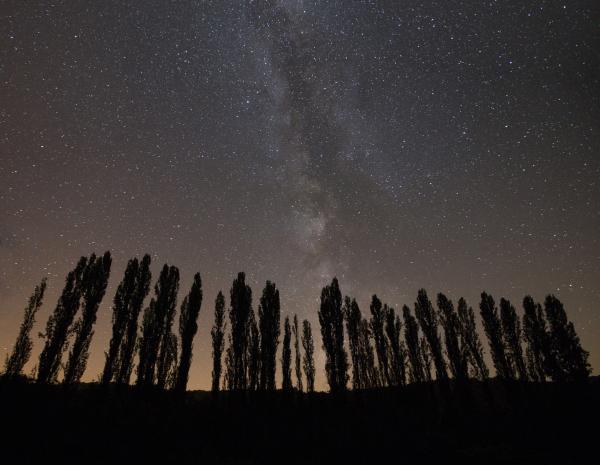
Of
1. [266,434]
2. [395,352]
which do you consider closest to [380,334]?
[395,352]

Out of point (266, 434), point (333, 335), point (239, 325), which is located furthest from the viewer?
point (333, 335)

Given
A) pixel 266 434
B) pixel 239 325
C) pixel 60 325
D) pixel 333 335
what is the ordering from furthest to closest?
pixel 333 335 → pixel 239 325 → pixel 60 325 → pixel 266 434

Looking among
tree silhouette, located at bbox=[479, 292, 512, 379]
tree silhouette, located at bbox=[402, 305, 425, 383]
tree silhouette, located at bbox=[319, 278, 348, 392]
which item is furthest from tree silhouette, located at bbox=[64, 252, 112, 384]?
tree silhouette, located at bbox=[479, 292, 512, 379]

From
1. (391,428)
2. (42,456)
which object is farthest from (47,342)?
(391,428)

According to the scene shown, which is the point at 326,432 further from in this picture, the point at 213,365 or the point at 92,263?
the point at 92,263

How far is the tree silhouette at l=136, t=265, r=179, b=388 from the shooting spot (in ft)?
91.8

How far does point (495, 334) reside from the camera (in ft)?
121

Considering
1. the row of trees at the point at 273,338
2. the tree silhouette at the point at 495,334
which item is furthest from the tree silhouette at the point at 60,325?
the tree silhouette at the point at 495,334

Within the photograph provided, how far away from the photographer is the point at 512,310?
123 ft

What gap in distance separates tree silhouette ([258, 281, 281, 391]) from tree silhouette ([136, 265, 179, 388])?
9721mm

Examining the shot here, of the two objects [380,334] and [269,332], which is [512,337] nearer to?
[380,334]

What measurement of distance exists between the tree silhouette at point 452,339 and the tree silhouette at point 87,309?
3698cm

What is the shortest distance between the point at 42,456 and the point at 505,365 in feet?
134

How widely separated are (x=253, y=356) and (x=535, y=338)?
3245 cm
